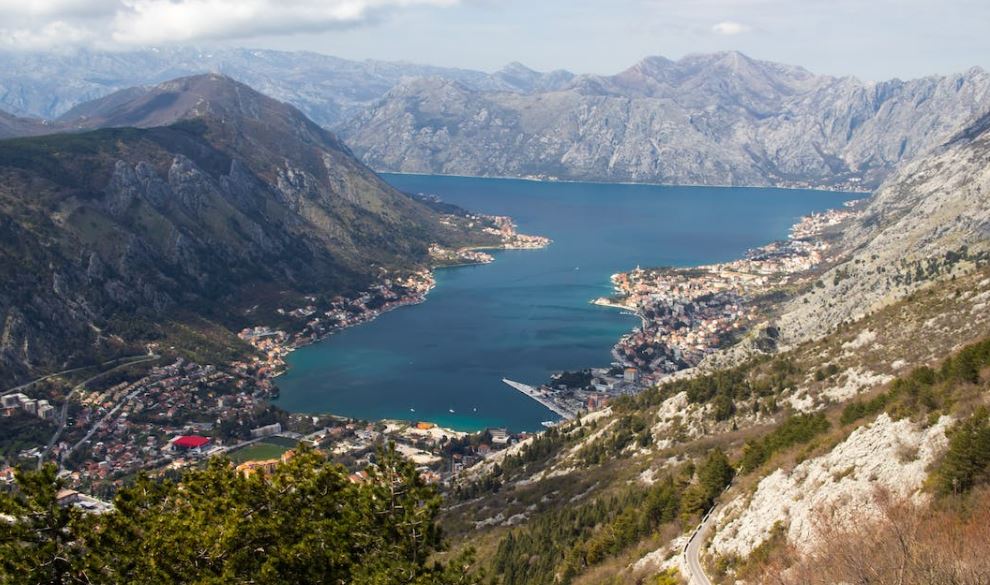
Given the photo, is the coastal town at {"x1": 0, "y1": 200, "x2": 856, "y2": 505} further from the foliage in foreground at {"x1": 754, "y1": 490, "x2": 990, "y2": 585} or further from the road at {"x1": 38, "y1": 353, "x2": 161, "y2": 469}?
the foliage in foreground at {"x1": 754, "y1": 490, "x2": 990, "y2": 585}

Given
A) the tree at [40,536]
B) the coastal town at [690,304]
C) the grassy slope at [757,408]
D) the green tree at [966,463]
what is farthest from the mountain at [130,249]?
the green tree at [966,463]

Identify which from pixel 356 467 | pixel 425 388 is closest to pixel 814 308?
pixel 425 388

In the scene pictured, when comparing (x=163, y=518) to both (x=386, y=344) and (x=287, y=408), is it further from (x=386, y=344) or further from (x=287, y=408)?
(x=386, y=344)

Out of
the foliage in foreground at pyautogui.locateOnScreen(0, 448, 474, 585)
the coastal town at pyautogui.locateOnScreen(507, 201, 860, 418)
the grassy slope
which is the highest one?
the foliage in foreground at pyautogui.locateOnScreen(0, 448, 474, 585)

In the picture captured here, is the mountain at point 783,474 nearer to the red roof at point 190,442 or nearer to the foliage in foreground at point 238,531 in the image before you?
the foliage in foreground at point 238,531

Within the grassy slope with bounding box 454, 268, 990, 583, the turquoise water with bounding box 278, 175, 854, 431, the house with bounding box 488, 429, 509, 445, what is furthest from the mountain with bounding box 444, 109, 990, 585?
the turquoise water with bounding box 278, 175, 854, 431

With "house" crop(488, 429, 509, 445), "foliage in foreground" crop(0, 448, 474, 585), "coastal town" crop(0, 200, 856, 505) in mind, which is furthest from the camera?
"house" crop(488, 429, 509, 445)
